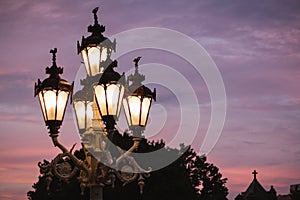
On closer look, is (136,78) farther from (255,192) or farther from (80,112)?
(255,192)

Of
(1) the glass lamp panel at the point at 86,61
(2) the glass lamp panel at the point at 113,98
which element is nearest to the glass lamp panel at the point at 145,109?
(2) the glass lamp panel at the point at 113,98

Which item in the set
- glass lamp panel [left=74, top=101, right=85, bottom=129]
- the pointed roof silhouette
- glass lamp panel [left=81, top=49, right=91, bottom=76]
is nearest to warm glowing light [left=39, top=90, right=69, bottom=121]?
glass lamp panel [left=81, top=49, right=91, bottom=76]

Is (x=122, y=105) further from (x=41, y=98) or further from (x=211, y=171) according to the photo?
(x=211, y=171)

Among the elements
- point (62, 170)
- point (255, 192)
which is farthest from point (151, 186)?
point (255, 192)

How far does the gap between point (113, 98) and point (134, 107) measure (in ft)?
3.16

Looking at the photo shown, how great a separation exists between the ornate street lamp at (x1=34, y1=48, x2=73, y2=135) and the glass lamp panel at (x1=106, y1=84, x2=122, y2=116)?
122 cm

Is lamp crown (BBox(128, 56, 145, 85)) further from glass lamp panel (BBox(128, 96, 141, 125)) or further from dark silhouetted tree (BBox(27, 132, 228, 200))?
dark silhouetted tree (BBox(27, 132, 228, 200))

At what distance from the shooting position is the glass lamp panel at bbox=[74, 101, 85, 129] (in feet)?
46.5

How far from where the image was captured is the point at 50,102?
520 inches

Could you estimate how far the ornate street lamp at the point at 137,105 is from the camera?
13.3m

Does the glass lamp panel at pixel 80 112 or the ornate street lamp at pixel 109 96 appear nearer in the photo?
the ornate street lamp at pixel 109 96

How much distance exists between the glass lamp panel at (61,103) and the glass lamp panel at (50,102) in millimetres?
79

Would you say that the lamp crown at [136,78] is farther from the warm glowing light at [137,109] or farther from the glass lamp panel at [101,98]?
the glass lamp panel at [101,98]

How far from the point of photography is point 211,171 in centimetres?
8931
